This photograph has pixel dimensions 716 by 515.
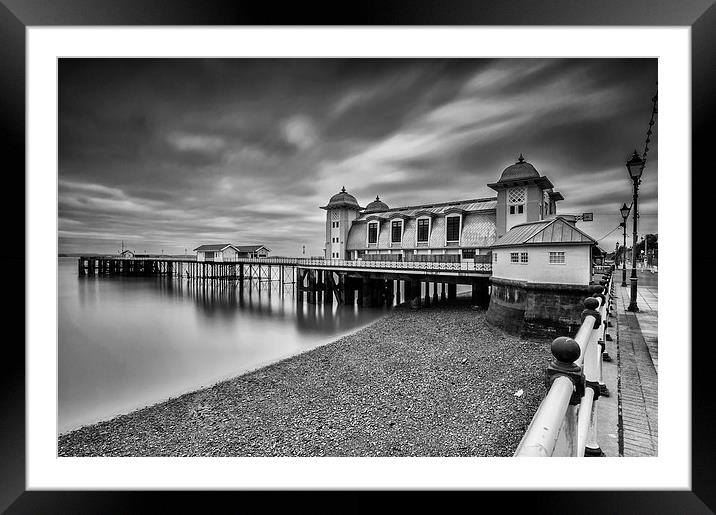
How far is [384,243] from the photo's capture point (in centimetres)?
1352

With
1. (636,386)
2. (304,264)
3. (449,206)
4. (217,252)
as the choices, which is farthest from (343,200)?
(636,386)

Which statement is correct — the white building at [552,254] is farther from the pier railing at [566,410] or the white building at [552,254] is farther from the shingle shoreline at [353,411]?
the pier railing at [566,410]

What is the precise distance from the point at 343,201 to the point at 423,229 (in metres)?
3.80

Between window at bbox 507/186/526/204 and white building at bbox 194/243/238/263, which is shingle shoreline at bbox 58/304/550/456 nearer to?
window at bbox 507/186/526/204

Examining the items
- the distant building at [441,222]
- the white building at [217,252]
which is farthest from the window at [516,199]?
the white building at [217,252]

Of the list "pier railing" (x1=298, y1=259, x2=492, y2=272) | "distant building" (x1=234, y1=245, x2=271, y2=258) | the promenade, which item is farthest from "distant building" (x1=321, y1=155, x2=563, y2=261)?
"distant building" (x1=234, y1=245, x2=271, y2=258)

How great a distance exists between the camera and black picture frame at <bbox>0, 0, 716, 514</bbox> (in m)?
1.53

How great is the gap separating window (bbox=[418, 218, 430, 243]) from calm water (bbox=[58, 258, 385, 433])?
3103mm

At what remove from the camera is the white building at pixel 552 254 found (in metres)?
6.35

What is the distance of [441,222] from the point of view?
12281mm

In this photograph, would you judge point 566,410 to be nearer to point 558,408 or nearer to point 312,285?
point 558,408
